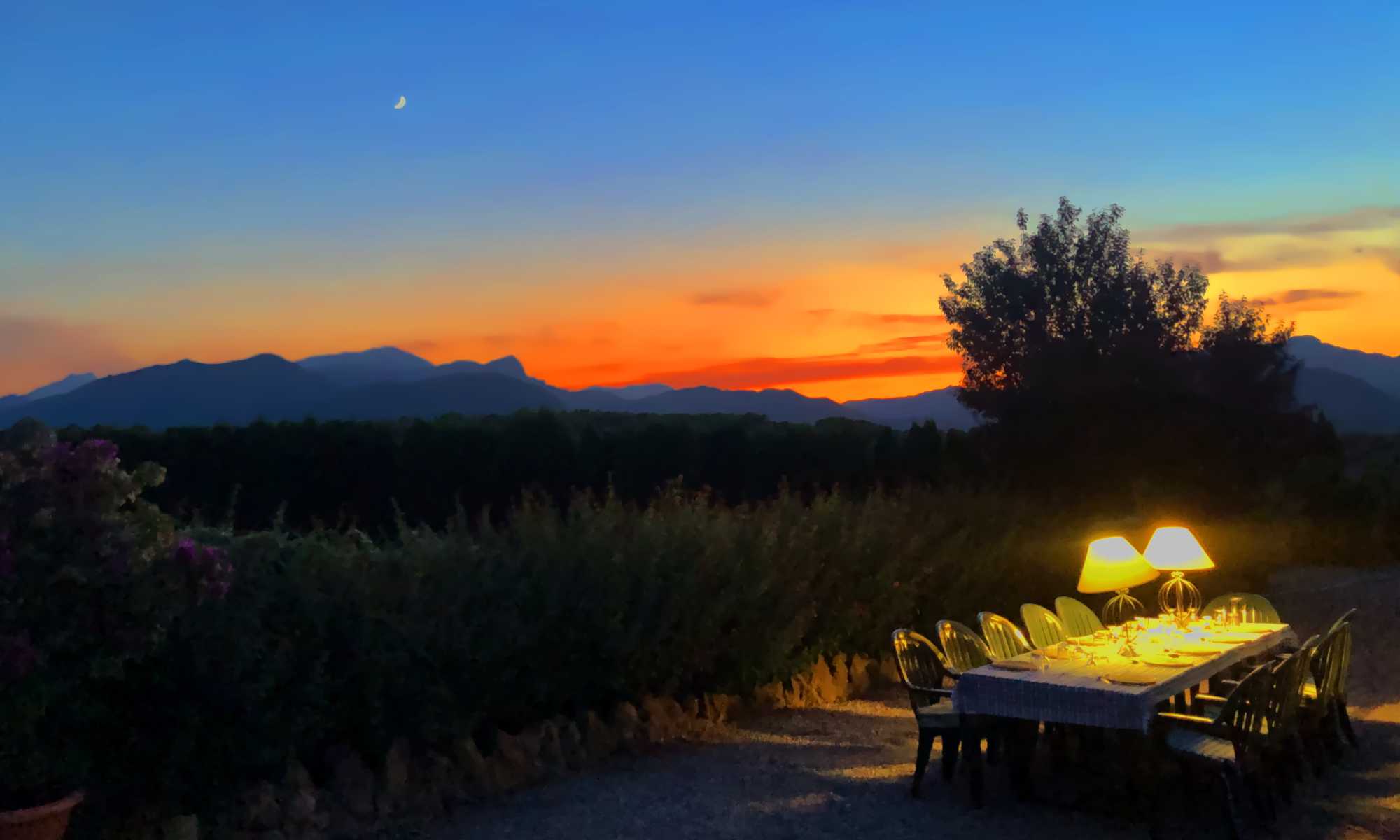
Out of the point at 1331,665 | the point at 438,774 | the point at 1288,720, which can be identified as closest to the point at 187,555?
the point at 438,774

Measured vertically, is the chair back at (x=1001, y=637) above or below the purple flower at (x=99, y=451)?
below

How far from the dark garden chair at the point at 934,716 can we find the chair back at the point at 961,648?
104 mm

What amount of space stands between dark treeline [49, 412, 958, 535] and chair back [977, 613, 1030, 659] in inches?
337

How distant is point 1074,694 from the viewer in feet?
19.0

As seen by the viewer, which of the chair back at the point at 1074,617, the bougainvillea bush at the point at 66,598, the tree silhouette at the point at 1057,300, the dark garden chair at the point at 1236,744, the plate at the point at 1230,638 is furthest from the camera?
the tree silhouette at the point at 1057,300

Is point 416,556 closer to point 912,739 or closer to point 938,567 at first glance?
point 912,739

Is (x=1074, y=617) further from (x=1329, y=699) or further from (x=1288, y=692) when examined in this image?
(x=1288, y=692)

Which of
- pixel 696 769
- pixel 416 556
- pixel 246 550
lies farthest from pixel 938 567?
pixel 246 550

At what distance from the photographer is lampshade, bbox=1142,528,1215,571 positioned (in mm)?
7656

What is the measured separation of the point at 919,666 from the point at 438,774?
9.70 feet

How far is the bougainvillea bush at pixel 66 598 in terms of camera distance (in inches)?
183

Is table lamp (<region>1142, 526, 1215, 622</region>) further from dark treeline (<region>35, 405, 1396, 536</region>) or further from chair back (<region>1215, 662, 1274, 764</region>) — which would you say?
dark treeline (<region>35, 405, 1396, 536</region>)

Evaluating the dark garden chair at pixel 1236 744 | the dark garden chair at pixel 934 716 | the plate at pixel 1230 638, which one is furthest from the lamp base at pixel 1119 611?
Answer: the dark garden chair at pixel 1236 744

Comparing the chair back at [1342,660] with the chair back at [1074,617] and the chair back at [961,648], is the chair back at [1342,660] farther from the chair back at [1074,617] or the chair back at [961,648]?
the chair back at [961,648]
